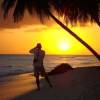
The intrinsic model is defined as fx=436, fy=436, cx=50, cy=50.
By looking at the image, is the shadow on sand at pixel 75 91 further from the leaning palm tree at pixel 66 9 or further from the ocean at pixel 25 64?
the ocean at pixel 25 64

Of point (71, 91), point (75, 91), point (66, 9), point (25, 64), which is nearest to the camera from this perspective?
point (75, 91)

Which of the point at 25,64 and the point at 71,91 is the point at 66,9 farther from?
the point at 25,64

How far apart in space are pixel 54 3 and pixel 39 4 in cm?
76

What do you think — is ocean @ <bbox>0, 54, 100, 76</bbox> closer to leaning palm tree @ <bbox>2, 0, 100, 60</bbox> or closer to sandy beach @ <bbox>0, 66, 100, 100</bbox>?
leaning palm tree @ <bbox>2, 0, 100, 60</bbox>

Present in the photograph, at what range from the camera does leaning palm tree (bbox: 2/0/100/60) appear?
21031mm

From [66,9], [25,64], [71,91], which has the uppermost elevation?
[66,9]

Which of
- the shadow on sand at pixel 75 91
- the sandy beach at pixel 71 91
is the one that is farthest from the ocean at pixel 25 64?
the shadow on sand at pixel 75 91

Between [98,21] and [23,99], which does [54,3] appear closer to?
[98,21]

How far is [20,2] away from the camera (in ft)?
73.3

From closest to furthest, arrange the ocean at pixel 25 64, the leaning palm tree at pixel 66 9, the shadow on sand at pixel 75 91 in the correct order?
the shadow on sand at pixel 75 91, the leaning palm tree at pixel 66 9, the ocean at pixel 25 64

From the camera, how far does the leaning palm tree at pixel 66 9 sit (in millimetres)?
21031

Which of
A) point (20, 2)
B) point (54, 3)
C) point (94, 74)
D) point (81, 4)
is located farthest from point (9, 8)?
point (94, 74)

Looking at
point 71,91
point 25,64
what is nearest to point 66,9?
point 71,91

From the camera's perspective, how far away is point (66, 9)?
72.0 ft
